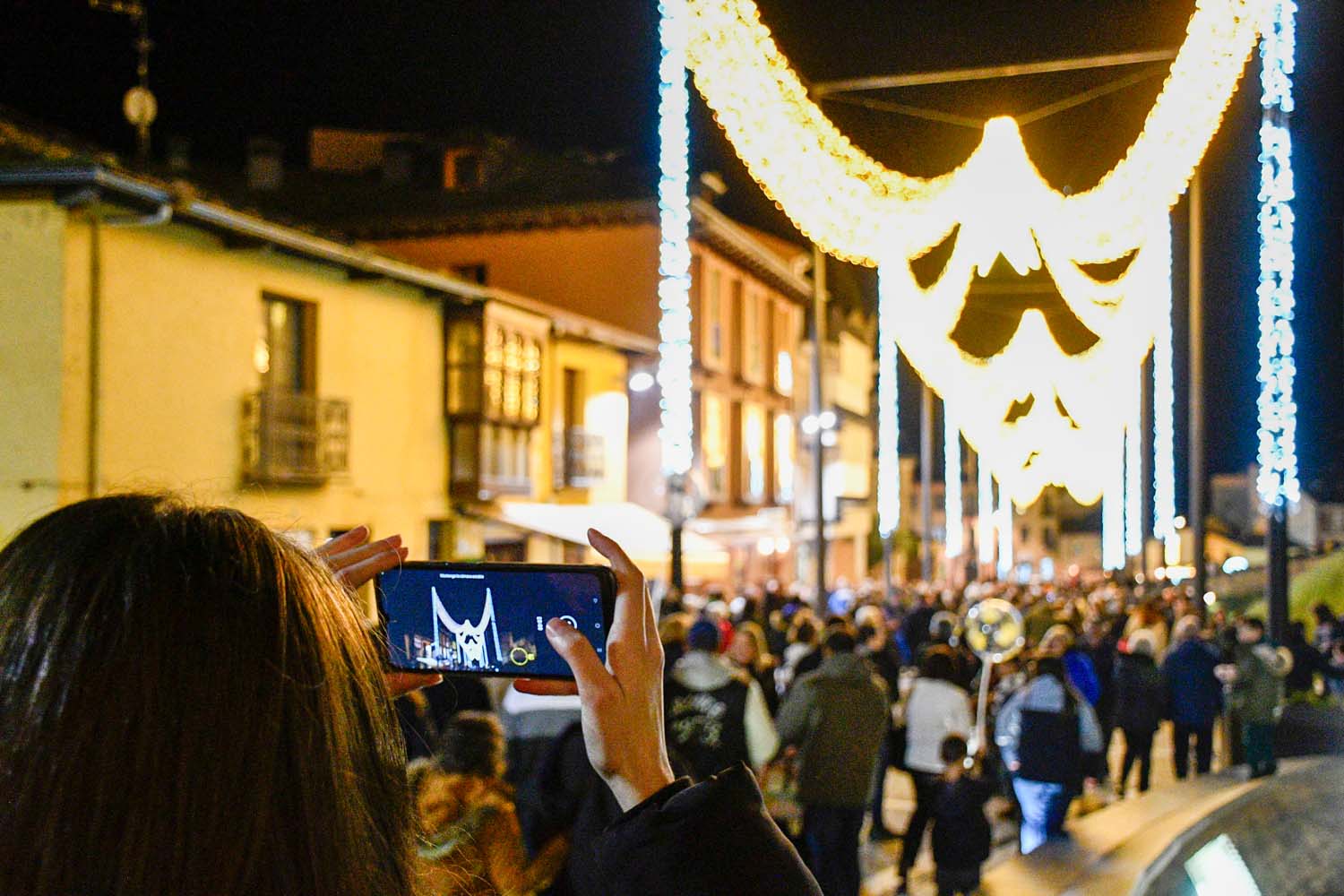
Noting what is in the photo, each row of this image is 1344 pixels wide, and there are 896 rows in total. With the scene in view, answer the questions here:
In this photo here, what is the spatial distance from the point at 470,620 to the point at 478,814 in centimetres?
240

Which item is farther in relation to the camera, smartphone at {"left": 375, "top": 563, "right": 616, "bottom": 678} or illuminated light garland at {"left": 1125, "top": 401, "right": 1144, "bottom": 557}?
illuminated light garland at {"left": 1125, "top": 401, "right": 1144, "bottom": 557}

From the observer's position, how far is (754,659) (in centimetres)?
1027

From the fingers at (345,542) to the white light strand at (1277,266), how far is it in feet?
23.5

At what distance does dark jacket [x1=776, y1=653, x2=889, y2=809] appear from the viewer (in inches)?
310

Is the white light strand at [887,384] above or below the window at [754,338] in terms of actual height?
below

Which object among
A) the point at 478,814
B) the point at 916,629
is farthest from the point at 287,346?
the point at 478,814

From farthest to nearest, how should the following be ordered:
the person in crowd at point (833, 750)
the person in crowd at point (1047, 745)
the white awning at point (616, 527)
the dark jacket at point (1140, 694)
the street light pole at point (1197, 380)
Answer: the white awning at point (616, 527) < the street light pole at point (1197, 380) < the dark jacket at point (1140, 694) < the person in crowd at point (1047, 745) < the person in crowd at point (833, 750)

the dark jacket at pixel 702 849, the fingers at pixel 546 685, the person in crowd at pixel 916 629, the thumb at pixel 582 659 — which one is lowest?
the person in crowd at pixel 916 629

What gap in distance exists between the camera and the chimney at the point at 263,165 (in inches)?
1203

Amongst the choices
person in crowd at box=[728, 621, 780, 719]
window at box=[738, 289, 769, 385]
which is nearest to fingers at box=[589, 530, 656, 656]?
person in crowd at box=[728, 621, 780, 719]

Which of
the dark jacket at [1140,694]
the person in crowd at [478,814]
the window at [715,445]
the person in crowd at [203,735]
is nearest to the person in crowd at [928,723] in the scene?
the dark jacket at [1140,694]

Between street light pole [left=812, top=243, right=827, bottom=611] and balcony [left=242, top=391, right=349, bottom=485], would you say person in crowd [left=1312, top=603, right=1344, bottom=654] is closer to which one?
street light pole [left=812, top=243, right=827, bottom=611]

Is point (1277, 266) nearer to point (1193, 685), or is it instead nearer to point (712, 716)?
point (1193, 685)

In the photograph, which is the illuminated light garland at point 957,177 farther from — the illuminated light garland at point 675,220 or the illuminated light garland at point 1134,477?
the illuminated light garland at point 1134,477
